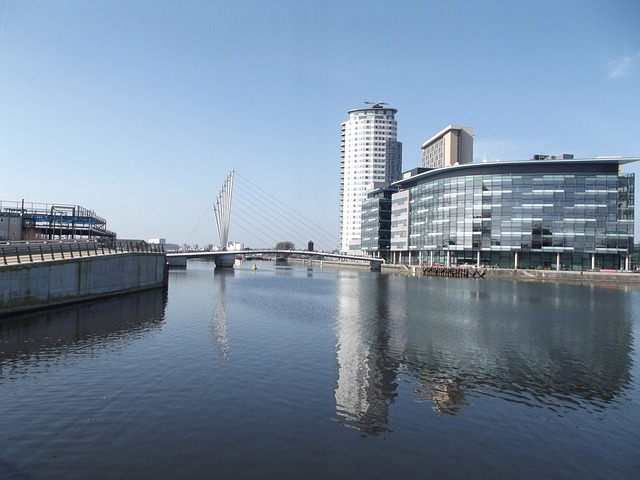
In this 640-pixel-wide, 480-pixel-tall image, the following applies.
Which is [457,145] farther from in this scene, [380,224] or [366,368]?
[366,368]

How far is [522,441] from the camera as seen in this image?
15.1 meters

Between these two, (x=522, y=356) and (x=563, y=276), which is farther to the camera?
(x=563, y=276)

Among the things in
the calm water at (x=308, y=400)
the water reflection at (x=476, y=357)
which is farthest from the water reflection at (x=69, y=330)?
the water reflection at (x=476, y=357)

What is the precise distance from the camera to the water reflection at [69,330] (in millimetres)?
22797

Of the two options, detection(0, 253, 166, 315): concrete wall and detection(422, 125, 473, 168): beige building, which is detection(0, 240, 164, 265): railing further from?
detection(422, 125, 473, 168): beige building

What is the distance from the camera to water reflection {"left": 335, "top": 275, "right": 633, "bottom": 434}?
760 inches

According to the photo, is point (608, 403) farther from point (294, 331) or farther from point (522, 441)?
point (294, 331)

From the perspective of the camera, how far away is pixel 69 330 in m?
29.6

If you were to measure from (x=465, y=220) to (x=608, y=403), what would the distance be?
380 ft

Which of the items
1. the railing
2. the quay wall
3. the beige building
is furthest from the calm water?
the beige building

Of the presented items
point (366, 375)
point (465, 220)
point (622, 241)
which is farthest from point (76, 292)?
point (622, 241)

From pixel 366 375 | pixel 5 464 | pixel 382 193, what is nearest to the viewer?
pixel 5 464

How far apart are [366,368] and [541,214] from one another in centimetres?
11451

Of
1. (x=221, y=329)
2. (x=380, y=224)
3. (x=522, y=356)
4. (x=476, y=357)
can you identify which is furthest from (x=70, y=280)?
(x=380, y=224)
